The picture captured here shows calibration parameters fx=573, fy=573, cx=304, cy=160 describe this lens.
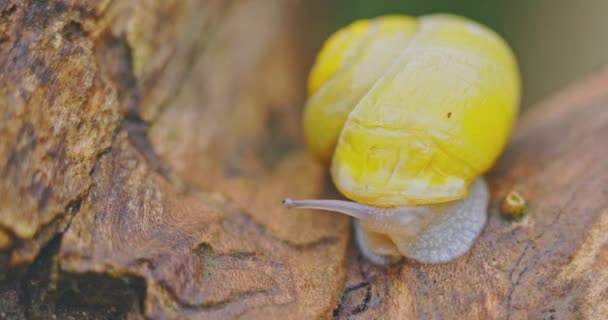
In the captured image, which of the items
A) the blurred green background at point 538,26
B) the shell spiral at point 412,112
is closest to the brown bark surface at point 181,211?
the shell spiral at point 412,112

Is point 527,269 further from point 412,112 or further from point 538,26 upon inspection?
point 538,26

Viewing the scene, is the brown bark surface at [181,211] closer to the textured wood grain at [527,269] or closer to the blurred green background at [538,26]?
the textured wood grain at [527,269]

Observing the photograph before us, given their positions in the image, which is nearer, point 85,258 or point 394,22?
point 85,258

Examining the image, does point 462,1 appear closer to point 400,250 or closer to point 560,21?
point 560,21

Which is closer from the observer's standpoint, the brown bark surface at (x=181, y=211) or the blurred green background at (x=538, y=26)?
the brown bark surface at (x=181, y=211)

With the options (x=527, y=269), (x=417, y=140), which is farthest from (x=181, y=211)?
(x=527, y=269)

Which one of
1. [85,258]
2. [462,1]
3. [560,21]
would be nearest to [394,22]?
[85,258]

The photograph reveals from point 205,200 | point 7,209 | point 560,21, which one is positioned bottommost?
point 560,21
